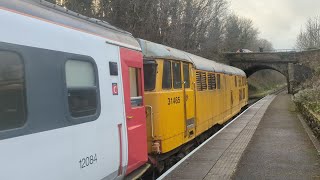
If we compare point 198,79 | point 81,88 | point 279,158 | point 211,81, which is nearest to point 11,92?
point 81,88

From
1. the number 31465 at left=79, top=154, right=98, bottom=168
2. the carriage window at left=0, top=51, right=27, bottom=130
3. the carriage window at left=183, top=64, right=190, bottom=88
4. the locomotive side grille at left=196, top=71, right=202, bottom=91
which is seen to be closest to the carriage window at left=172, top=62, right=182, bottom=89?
the carriage window at left=183, top=64, right=190, bottom=88

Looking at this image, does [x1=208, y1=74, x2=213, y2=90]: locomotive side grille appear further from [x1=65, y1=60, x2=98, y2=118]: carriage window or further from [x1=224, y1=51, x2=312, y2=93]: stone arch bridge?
[x1=224, y1=51, x2=312, y2=93]: stone arch bridge

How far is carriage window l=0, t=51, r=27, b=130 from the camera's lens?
11.4 feet

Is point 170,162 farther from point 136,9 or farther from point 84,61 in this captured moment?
point 136,9

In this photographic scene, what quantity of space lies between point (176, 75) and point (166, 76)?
655mm

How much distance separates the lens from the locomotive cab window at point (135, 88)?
6594 millimetres

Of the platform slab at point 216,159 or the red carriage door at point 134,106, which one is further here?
the platform slab at point 216,159

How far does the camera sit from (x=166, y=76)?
9094 millimetres

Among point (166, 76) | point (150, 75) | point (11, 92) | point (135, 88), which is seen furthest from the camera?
point (166, 76)

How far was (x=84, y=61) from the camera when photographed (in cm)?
489

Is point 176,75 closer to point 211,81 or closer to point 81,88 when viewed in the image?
point 211,81

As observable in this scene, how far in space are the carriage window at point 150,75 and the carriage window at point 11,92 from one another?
16.2 ft

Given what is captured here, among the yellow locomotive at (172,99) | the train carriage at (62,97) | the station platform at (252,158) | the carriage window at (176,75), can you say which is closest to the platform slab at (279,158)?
the station platform at (252,158)

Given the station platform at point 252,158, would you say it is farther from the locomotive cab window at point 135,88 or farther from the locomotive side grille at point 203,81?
the locomotive cab window at point 135,88
